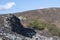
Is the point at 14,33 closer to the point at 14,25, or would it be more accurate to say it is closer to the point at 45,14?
the point at 14,25

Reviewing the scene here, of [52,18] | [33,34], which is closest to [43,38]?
[33,34]

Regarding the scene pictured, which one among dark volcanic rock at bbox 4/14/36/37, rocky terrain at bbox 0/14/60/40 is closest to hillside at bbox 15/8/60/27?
rocky terrain at bbox 0/14/60/40

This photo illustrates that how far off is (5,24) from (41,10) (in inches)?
1491

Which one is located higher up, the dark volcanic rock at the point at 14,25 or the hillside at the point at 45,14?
the hillside at the point at 45,14

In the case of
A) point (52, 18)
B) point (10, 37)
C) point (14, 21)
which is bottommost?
point (10, 37)

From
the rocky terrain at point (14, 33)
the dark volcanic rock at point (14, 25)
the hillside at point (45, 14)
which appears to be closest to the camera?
the rocky terrain at point (14, 33)

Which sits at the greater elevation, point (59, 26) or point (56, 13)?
point (56, 13)

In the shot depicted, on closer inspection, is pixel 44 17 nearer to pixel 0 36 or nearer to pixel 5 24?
pixel 5 24

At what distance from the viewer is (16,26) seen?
3719 cm

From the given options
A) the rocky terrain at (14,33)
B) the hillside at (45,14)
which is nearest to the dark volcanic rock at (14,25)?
the rocky terrain at (14,33)

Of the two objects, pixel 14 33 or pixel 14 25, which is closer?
pixel 14 33

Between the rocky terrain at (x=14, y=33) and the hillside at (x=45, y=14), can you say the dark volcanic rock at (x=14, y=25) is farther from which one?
the hillside at (x=45, y=14)

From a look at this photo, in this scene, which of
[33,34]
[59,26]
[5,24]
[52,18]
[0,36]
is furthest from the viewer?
[52,18]

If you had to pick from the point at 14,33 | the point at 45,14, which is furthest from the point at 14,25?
the point at 45,14
